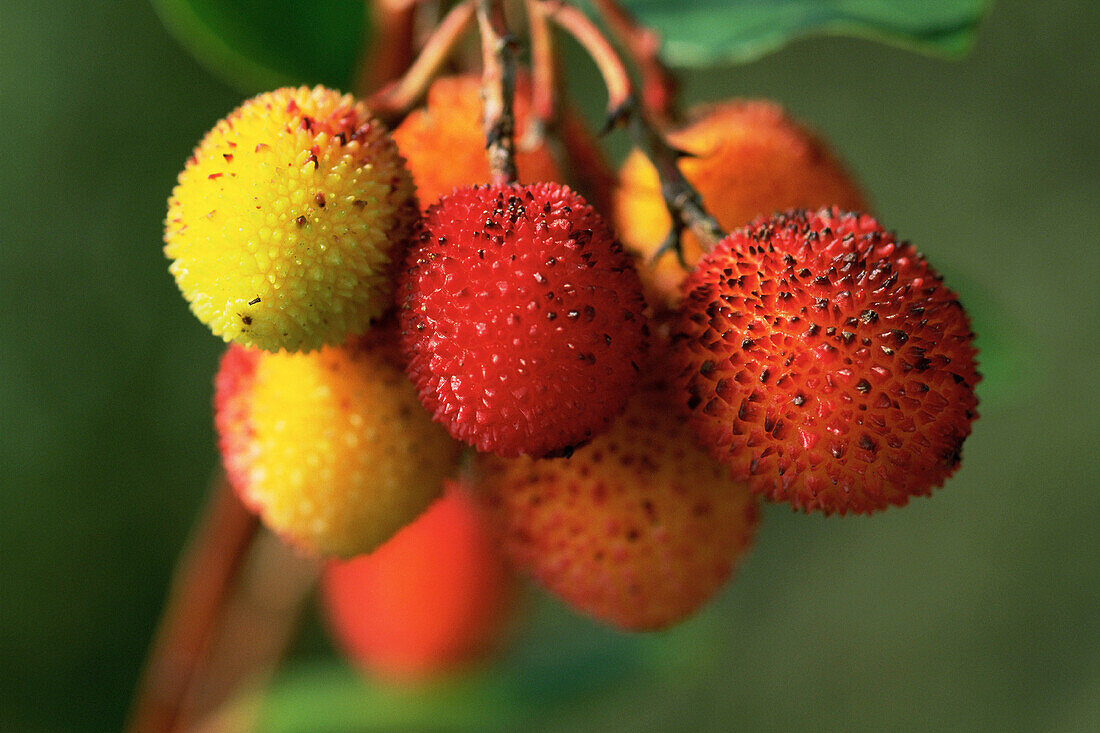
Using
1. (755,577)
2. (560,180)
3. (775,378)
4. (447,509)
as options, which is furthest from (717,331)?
(755,577)

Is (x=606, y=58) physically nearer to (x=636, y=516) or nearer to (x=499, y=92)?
(x=499, y=92)

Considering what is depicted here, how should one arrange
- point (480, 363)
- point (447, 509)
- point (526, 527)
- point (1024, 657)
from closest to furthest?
point (480, 363) → point (526, 527) → point (447, 509) → point (1024, 657)

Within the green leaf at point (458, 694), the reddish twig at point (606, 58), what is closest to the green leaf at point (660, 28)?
the reddish twig at point (606, 58)

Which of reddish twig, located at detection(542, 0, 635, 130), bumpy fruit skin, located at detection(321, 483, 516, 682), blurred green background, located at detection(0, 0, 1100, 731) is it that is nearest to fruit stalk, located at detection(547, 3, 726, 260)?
reddish twig, located at detection(542, 0, 635, 130)

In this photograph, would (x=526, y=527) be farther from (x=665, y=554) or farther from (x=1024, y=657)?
(x=1024, y=657)

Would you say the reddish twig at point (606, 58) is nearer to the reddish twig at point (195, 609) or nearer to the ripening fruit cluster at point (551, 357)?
the ripening fruit cluster at point (551, 357)

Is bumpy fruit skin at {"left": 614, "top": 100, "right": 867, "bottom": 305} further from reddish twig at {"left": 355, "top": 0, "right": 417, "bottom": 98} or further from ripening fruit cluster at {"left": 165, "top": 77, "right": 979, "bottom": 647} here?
reddish twig at {"left": 355, "top": 0, "right": 417, "bottom": 98}
